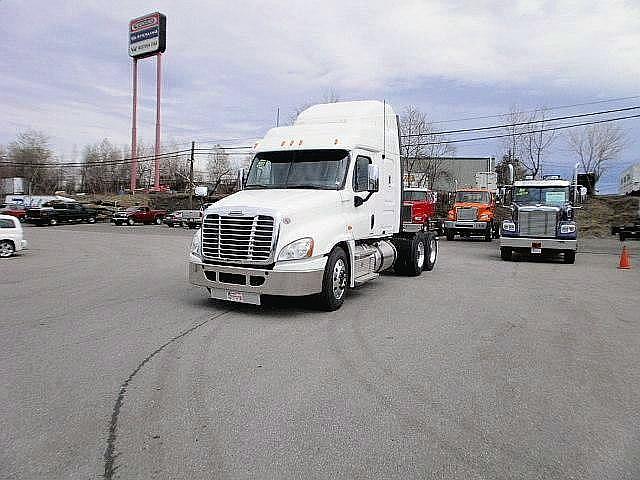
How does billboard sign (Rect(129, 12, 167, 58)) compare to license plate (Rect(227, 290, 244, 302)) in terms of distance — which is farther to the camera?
billboard sign (Rect(129, 12, 167, 58))

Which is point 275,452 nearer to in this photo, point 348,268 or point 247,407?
point 247,407

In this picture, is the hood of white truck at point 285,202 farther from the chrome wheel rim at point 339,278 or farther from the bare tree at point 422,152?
the bare tree at point 422,152

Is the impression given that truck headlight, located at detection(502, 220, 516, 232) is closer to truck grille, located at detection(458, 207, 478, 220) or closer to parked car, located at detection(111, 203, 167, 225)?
truck grille, located at detection(458, 207, 478, 220)

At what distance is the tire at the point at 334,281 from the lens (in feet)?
28.4

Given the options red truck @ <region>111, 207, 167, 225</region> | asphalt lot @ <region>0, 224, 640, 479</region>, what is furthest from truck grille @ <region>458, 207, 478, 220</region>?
red truck @ <region>111, 207, 167, 225</region>

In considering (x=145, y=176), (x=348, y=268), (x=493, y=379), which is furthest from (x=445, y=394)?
(x=145, y=176)

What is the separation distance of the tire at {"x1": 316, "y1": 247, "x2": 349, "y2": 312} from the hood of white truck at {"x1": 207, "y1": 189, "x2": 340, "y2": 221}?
31.1 inches

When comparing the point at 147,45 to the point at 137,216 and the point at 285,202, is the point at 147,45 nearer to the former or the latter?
the point at 137,216

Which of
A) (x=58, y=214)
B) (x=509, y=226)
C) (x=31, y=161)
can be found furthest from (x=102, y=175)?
(x=509, y=226)

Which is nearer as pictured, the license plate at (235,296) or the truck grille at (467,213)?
the license plate at (235,296)

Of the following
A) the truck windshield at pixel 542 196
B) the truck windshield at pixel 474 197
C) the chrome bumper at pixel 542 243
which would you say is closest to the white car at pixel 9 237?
the chrome bumper at pixel 542 243

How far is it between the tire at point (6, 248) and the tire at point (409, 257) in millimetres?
13331

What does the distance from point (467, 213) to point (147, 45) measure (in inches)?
2121

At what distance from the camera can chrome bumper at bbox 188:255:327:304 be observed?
8164 millimetres
